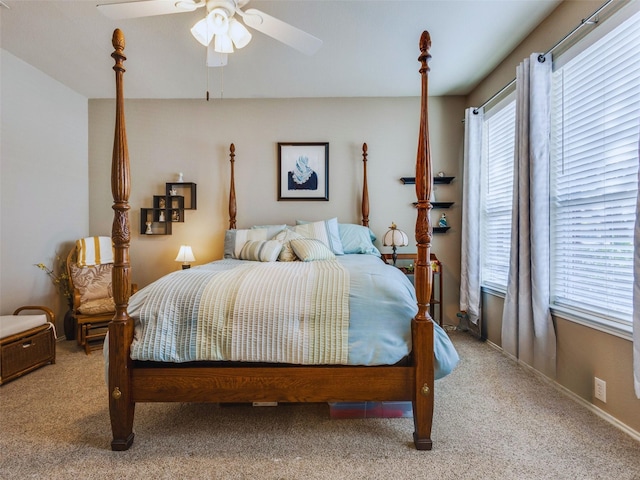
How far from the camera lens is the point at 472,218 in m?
3.32

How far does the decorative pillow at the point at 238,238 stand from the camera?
3.31m

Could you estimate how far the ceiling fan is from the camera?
1.78 m

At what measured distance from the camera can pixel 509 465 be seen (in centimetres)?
146

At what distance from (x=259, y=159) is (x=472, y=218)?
244 cm

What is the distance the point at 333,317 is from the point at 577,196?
5.80 feet

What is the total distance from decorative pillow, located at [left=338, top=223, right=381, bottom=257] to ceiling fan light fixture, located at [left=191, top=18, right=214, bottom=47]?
2.10 metres

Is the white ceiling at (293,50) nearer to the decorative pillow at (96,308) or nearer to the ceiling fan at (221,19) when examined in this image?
the ceiling fan at (221,19)

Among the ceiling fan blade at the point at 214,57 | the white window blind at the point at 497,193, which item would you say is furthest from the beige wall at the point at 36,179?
the white window blind at the point at 497,193

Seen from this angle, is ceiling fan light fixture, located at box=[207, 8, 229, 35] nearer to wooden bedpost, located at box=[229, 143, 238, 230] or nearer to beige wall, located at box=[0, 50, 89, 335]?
wooden bedpost, located at box=[229, 143, 238, 230]

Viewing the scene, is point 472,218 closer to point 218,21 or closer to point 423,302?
point 423,302

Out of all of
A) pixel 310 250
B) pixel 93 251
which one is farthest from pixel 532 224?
pixel 93 251

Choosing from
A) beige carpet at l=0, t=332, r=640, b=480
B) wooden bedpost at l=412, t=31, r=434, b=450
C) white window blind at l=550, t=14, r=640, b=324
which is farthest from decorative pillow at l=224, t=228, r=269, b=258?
white window blind at l=550, t=14, r=640, b=324

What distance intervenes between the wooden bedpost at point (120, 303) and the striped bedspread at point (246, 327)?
2.6 inches

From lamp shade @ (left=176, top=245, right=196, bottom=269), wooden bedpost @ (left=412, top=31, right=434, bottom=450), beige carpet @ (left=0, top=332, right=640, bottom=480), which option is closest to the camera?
beige carpet @ (left=0, top=332, right=640, bottom=480)
